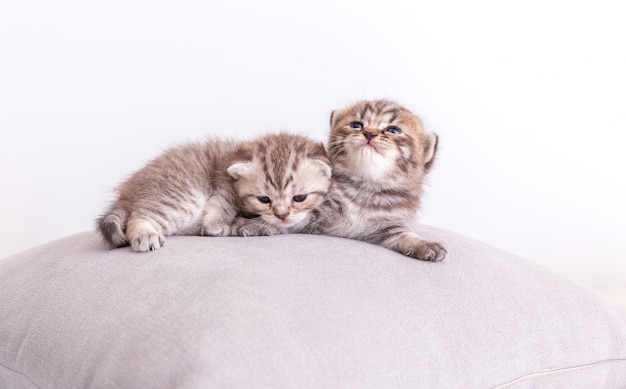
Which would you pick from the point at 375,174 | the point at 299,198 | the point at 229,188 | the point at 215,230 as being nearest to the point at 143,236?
the point at 215,230

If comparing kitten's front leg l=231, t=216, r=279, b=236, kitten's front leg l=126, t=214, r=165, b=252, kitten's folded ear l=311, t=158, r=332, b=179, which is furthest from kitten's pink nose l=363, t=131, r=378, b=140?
kitten's front leg l=126, t=214, r=165, b=252

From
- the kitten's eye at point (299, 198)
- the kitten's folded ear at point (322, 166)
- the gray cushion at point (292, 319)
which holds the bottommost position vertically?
the gray cushion at point (292, 319)

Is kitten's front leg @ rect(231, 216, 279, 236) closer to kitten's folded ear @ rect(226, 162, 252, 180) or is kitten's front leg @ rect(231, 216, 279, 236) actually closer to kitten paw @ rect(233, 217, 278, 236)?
kitten paw @ rect(233, 217, 278, 236)

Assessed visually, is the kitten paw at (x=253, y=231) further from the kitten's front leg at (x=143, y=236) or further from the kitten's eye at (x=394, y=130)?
the kitten's eye at (x=394, y=130)

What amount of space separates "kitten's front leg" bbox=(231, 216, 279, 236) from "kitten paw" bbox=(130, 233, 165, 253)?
27 cm

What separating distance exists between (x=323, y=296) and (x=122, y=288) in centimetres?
43

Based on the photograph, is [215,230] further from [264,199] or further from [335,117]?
[335,117]

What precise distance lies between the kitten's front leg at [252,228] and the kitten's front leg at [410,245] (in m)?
0.30

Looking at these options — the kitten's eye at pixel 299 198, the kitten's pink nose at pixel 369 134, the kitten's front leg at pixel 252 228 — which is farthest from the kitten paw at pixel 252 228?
the kitten's pink nose at pixel 369 134

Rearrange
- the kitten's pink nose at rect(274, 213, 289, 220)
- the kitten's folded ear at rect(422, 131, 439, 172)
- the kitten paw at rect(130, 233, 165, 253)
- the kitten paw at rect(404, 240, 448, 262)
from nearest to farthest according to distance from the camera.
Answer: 1. the kitten paw at rect(130, 233, 165, 253)
2. the kitten paw at rect(404, 240, 448, 262)
3. the kitten's pink nose at rect(274, 213, 289, 220)
4. the kitten's folded ear at rect(422, 131, 439, 172)

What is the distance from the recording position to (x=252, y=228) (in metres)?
1.88

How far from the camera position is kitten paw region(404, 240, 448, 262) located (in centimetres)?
179

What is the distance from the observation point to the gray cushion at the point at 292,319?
1.23 m

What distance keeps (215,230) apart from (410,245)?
529 mm
